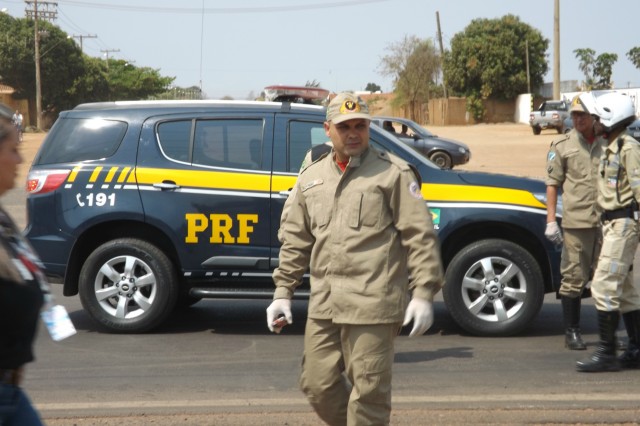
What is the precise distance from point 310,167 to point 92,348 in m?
3.76

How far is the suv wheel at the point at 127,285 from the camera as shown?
7977mm

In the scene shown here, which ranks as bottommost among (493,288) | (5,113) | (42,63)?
(493,288)

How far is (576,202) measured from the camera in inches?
282

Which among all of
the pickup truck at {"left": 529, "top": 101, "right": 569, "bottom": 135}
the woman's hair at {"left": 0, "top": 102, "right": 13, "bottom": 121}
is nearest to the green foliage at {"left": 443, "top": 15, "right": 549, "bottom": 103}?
the pickup truck at {"left": 529, "top": 101, "right": 569, "bottom": 135}

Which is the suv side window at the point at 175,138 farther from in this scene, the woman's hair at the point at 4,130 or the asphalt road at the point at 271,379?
the woman's hair at the point at 4,130

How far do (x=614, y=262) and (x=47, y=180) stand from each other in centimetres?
451

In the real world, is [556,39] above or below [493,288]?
above

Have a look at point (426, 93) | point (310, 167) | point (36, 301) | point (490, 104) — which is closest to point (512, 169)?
point (310, 167)

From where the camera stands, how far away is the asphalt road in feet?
A: 18.7

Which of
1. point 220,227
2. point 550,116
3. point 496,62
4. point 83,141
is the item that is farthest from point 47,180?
point 496,62

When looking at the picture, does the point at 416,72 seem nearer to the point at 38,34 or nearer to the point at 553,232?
the point at 38,34

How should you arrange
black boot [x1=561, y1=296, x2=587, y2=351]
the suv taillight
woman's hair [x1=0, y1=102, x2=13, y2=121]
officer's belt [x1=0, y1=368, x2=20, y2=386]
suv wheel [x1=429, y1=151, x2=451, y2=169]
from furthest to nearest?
suv wheel [x1=429, y1=151, x2=451, y2=169]
the suv taillight
black boot [x1=561, y1=296, x2=587, y2=351]
woman's hair [x1=0, y1=102, x2=13, y2=121]
officer's belt [x1=0, y1=368, x2=20, y2=386]

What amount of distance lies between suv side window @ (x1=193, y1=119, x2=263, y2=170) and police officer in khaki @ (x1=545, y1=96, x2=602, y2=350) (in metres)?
2.38

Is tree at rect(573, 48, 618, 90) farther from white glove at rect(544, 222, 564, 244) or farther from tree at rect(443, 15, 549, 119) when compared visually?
white glove at rect(544, 222, 564, 244)
